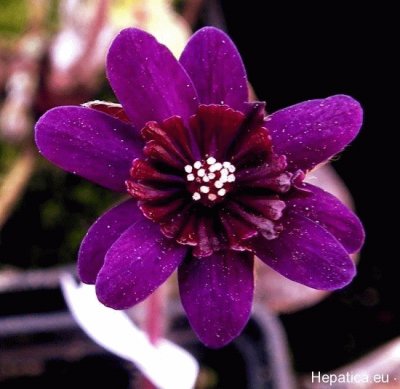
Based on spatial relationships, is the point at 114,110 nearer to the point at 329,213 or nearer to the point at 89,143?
the point at 89,143

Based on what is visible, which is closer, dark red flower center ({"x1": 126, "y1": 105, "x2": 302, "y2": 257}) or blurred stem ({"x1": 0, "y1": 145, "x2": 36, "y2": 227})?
dark red flower center ({"x1": 126, "y1": 105, "x2": 302, "y2": 257})

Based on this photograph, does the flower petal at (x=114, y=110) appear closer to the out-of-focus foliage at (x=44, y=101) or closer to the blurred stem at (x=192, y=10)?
the out-of-focus foliage at (x=44, y=101)

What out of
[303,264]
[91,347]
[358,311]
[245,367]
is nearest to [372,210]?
[358,311]

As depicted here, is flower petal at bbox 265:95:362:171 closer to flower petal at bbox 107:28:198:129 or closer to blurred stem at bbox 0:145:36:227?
flower petal at bbox 107:28:198:129

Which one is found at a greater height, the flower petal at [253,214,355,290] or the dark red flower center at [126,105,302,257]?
the dark red flower center at [126,105,302,257]

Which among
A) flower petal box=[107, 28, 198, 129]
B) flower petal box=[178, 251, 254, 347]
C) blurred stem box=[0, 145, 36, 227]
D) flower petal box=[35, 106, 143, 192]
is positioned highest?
flower petal box=[107, 28, 198, 129]

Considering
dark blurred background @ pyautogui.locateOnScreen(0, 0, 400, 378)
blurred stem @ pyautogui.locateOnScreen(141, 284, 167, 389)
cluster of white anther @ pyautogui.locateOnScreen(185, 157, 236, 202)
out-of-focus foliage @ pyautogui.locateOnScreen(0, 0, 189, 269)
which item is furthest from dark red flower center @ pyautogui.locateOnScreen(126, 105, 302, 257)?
dark blurred background @ pyautogui.locateOnScreen(0, 0, 400, 378)

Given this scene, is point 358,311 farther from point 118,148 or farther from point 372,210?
point 118,148
